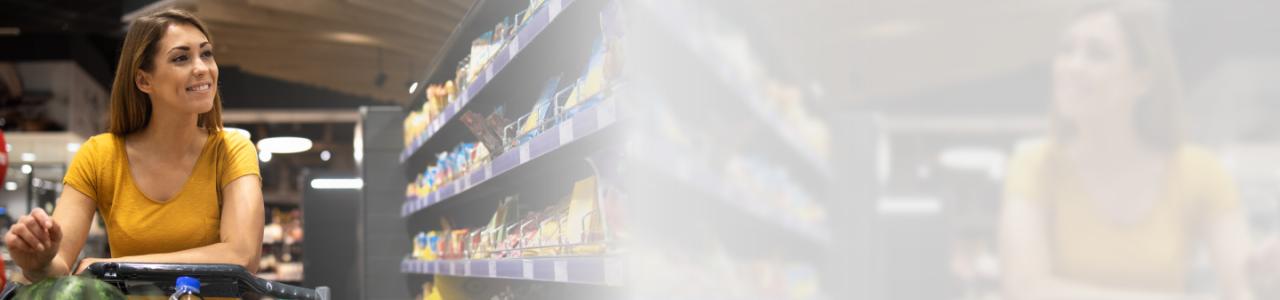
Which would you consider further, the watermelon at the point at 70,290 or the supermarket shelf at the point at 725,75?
the watermelon at the point at 70,290

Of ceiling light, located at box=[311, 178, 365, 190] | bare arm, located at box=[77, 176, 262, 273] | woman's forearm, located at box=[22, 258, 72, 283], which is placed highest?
ceiling light, located at box=[311, 178, 365, 190]

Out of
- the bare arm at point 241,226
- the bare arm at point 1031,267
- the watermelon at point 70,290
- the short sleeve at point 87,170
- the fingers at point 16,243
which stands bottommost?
the bare arm at point 1031,267

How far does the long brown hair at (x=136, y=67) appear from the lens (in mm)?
2119

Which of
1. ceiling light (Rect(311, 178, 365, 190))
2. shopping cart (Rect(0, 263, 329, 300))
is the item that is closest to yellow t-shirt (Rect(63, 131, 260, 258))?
shopping cart (Rect(0, 263, 329, 300))

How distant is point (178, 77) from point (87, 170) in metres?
0.24

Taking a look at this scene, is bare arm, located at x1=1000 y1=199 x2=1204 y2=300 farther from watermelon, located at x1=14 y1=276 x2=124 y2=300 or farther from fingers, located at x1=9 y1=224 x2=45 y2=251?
fingers, located at x1=9 y1=224 x2=45 y2=251

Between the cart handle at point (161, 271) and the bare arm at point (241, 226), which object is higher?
the bare arm at point (241, 226)

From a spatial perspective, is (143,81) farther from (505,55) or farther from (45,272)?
(505,55)

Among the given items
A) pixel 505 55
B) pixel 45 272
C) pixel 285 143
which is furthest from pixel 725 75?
pixel 285 143

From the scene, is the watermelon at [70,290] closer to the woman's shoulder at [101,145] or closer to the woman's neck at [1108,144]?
the woman's shoulder at [101,145]

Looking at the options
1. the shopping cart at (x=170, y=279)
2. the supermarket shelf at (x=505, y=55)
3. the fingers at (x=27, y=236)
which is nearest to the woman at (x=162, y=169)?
the shopping cart at (x=170, y=279)

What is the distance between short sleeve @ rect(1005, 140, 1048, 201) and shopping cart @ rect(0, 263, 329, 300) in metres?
1.28

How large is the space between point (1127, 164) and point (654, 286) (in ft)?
0.96

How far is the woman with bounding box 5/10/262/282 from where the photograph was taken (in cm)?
212
